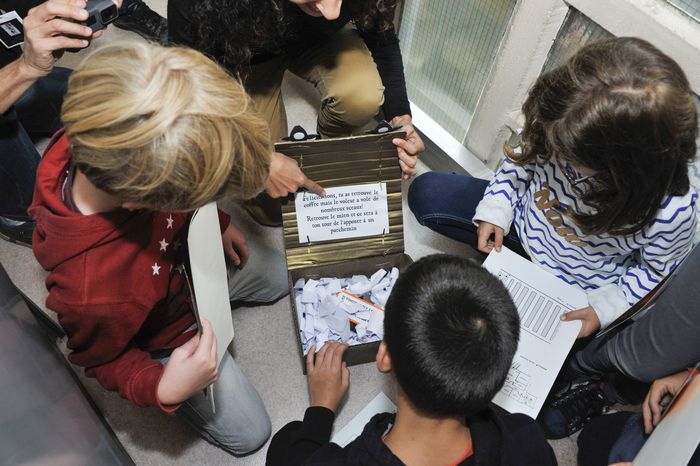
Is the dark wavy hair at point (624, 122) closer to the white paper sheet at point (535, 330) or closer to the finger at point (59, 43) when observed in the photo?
the white paper sheet at point (535, 330)

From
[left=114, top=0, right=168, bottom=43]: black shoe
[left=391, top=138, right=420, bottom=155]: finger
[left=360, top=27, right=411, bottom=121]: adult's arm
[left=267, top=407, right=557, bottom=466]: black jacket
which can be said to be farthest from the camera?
[left=114, top=0, right=168, bottom=43]: black shoe

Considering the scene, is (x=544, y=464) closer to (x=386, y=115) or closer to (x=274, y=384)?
(x=274, y=384)

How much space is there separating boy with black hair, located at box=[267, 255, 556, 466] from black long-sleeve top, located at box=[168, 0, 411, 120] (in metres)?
0.73

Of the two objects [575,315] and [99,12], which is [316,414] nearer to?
[575,315]

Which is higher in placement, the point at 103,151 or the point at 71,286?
the point at 103,151

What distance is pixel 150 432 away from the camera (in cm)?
119

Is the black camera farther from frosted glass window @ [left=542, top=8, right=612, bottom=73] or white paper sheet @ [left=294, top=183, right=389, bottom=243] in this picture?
frosted glass window @ [left=542, top=8, right=612, bottom=73]

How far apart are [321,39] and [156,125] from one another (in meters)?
0.87

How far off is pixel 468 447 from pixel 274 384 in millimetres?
651

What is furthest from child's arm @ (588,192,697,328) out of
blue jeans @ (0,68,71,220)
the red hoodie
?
blue jeans @ (0,68,71,220)

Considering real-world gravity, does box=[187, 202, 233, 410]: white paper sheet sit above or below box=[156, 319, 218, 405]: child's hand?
above

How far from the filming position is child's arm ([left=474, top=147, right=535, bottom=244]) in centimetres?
117

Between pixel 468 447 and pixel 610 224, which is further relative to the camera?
pixel 610 224

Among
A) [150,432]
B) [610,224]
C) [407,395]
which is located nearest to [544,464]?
[407,395]
